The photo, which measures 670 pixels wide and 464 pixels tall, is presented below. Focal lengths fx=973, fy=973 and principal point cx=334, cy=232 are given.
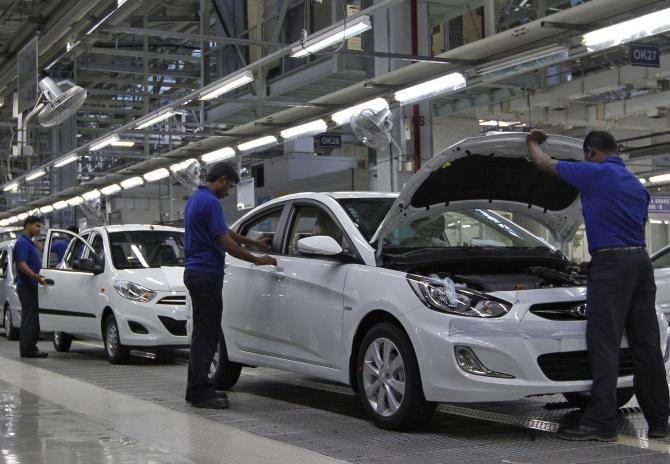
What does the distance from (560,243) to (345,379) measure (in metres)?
2.07

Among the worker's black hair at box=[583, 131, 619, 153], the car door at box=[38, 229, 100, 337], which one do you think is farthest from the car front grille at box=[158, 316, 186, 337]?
the worker's black hair at box=[583, 131, 619, 153]

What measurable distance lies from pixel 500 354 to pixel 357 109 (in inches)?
392

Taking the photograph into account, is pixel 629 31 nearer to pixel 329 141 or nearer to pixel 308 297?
pixel 308 297

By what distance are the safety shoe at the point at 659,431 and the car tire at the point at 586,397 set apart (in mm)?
729

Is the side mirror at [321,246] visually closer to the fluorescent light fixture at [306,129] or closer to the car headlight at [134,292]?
the car headlight at [134,292]

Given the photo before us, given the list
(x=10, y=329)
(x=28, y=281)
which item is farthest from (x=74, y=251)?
(x=10, y=329)

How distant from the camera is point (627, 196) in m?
5.64

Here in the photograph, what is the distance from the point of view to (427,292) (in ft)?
19.0

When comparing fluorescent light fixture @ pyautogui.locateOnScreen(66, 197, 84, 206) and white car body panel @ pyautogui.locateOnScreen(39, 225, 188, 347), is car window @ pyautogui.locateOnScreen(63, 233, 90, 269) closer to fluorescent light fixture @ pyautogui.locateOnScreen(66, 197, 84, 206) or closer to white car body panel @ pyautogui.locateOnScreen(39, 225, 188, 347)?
white car body panel @ pyautogui.locateOnScreen(39, 225, 188, 347)

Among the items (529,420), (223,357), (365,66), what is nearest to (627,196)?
(529,420)

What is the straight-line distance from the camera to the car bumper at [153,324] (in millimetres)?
10875

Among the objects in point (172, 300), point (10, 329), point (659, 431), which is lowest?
point (10, 329)

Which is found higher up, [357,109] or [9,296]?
[357,109]

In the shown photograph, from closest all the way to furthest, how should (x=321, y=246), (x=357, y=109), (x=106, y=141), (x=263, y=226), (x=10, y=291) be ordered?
(x=321, y=246)
(x=263, y=226)
(x=357, y=109)
(x=10, y=291)
(x=106, y=141)
